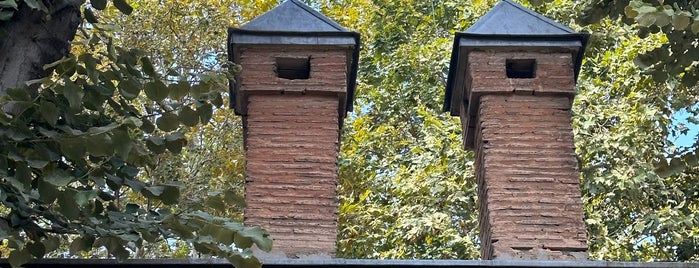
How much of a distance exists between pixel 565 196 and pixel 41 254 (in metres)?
2.93

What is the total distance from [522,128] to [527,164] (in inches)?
10.2

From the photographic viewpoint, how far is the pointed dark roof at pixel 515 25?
253 inches

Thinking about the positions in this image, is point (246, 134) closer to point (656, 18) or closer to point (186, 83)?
point (186, 83)

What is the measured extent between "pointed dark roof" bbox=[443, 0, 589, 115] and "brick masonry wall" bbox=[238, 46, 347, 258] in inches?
30.2

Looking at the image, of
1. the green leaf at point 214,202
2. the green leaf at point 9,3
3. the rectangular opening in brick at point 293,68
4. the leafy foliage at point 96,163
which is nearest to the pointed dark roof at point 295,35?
the rectangular opening in brick at point 293,68

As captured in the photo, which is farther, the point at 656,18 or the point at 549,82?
the point at 549,82

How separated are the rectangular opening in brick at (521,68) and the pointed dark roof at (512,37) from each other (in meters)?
0.10

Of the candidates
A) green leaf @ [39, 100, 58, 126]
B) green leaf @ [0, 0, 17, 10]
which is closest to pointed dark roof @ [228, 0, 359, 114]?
green leaf @ [0, 0, 17, 10]

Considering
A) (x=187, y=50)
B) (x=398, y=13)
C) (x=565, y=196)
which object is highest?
(x=398, y=13)

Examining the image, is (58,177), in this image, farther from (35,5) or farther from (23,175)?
(35,5)

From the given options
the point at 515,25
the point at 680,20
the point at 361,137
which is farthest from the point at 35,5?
the point at 361,137

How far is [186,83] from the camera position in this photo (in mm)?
4473

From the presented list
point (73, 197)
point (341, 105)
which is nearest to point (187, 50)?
point (341, 105)

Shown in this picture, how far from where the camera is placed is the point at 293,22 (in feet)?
21.3
